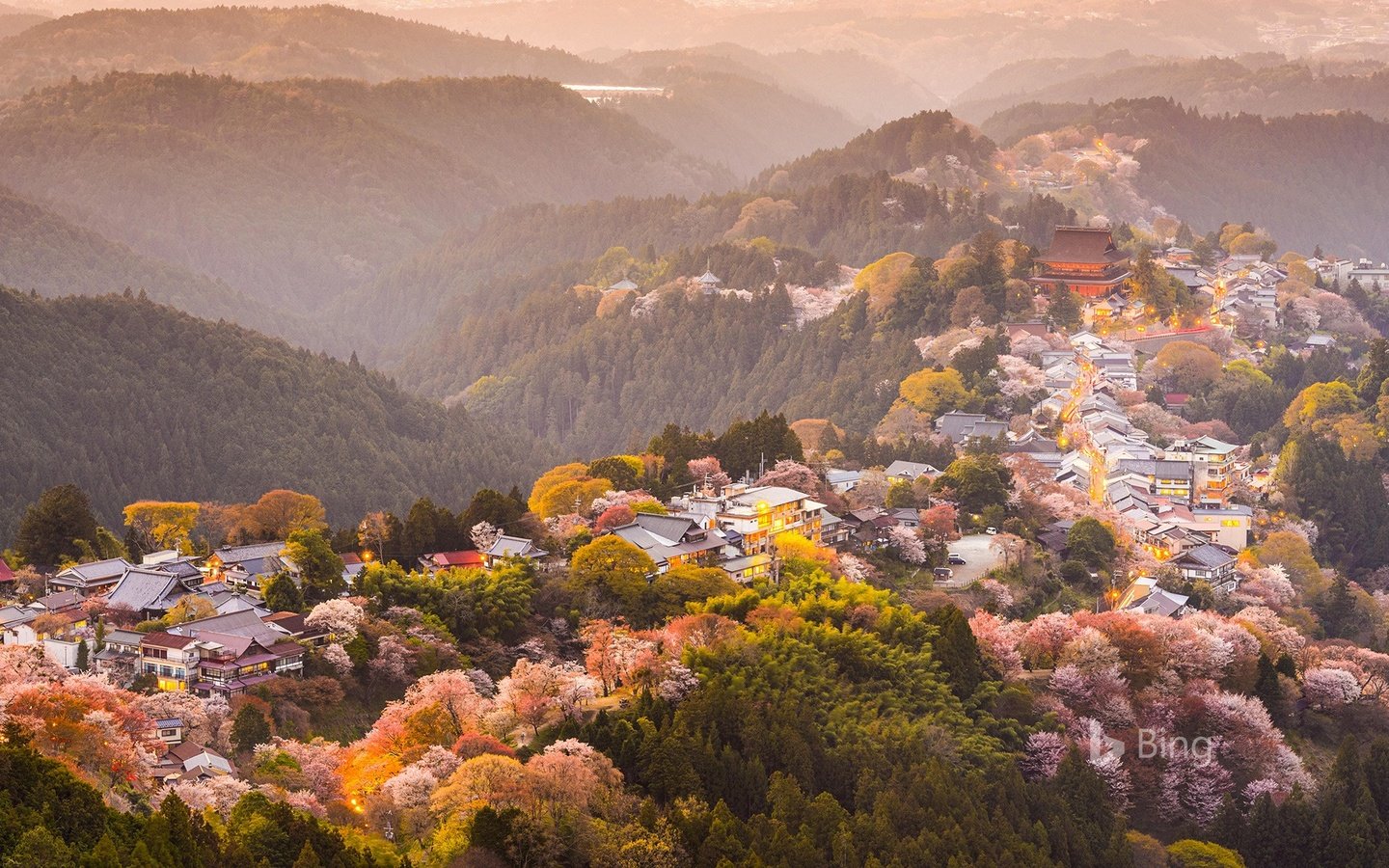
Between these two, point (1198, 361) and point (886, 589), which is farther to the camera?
point (1198, 361)

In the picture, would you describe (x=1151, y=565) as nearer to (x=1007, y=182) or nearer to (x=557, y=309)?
(x=557, y=309)

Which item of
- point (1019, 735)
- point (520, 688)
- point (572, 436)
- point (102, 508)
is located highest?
point (520, 688)

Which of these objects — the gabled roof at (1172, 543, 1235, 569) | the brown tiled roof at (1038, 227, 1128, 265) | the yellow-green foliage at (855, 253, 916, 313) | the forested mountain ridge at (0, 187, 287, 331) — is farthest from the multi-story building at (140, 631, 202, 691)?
the forested mountain ridge at (0, 187, 287, 331)

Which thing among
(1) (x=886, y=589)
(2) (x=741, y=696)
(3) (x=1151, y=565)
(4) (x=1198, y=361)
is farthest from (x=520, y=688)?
(4) (x=1198, y=361)

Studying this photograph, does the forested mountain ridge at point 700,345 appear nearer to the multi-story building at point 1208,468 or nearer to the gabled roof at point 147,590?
the multi-story building at point 1208,468

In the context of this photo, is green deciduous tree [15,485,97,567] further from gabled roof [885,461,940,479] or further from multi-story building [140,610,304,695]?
gabled roof [885,461,940,479]

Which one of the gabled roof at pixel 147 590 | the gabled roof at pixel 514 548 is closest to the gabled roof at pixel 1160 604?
the gabled roof at pixel 514 548

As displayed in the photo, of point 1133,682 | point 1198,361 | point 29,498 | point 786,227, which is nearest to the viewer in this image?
point 1133,682

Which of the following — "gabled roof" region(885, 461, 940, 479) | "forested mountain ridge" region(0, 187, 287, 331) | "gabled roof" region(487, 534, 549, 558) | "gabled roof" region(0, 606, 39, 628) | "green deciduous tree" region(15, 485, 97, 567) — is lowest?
"forested mountain ridge" region(0, 187, 287, 331)
